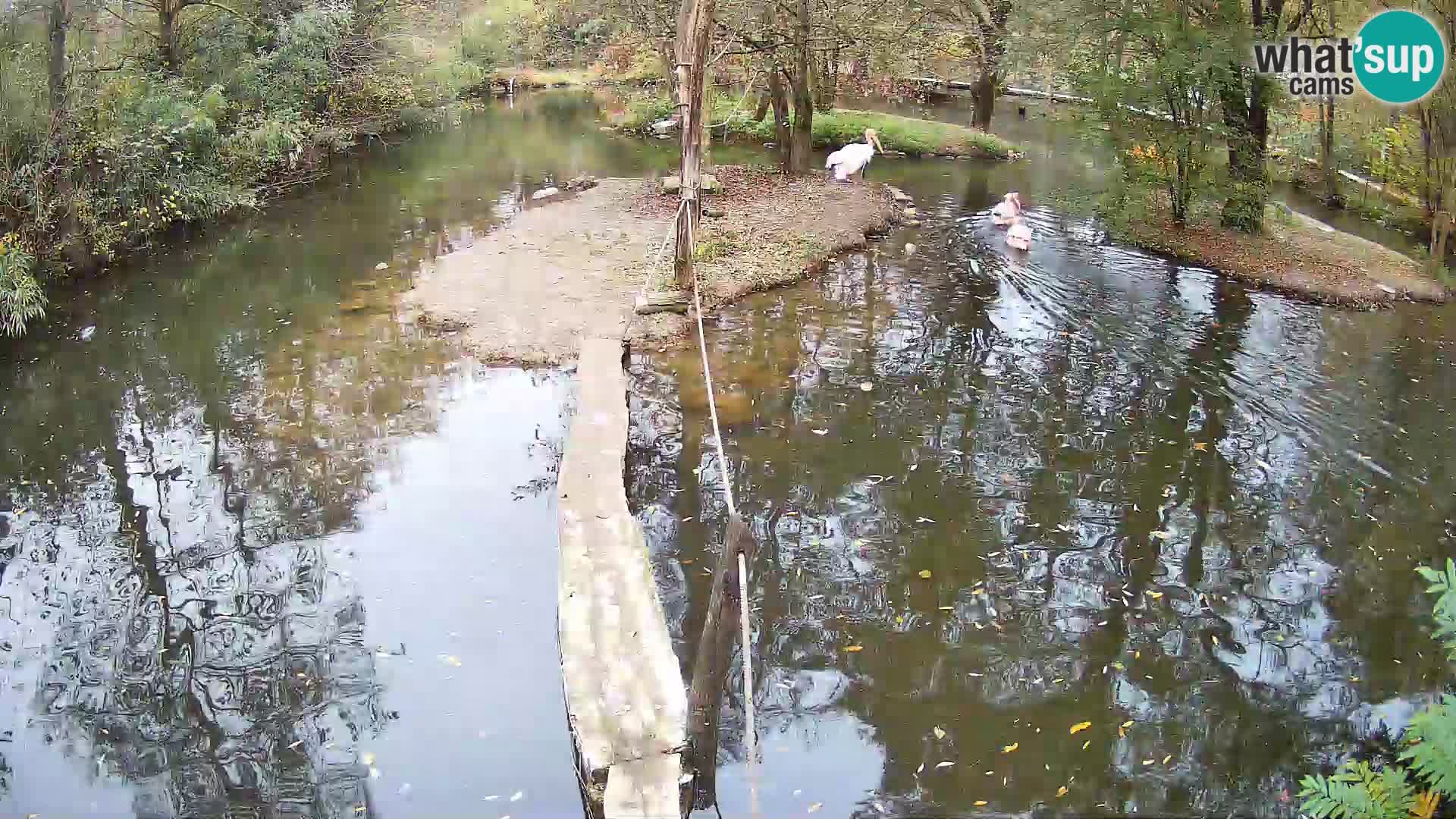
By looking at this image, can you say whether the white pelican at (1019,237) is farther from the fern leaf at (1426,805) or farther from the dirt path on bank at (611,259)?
the fern leaf at (1426,805)

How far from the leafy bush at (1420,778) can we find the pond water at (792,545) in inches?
38.2

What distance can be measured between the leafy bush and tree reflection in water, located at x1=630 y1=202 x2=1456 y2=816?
0.96 m

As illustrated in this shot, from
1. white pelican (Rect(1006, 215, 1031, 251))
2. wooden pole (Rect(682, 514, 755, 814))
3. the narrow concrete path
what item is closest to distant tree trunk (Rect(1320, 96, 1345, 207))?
white pelican (Rect(1006, 215, 1031, 251))

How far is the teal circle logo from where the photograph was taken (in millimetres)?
11219

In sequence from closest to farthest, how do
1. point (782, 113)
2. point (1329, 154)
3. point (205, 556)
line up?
point (205, 556)
point (1329, 154)
point (782, 113)

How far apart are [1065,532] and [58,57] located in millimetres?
11515

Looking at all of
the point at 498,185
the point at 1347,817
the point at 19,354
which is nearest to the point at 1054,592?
the point at 1347,817

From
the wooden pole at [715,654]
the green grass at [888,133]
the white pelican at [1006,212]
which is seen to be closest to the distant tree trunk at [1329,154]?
the white pelican at [1006,212]

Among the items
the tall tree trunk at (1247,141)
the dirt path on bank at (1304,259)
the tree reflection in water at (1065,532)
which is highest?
the tall tree trunk at (1247,141)

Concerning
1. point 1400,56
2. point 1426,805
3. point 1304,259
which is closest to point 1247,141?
point 1304,259

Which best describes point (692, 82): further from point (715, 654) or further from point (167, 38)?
point (167, 38)

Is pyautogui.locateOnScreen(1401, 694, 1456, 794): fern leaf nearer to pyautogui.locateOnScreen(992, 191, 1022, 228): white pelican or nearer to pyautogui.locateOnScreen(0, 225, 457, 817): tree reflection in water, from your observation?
Answer: pyautogui.locateOnScreen(0, 225, 457, 817): tree reflection in water

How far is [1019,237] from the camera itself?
13.2 m

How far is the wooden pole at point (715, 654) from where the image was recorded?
4027 mm
